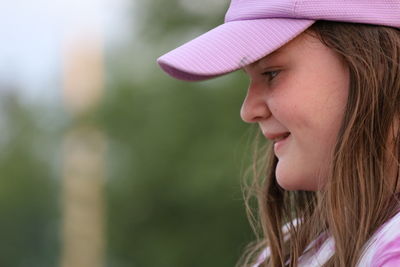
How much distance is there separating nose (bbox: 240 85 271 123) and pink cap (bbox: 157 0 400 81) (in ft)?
0.36

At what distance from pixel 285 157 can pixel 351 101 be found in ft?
0.47

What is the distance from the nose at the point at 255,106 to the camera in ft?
4.83

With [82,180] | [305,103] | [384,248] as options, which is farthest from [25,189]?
[384,248]

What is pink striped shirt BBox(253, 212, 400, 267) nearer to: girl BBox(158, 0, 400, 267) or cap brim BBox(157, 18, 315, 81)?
girl BBox(158, 0, 400, 267)

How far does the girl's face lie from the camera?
1.39 metres

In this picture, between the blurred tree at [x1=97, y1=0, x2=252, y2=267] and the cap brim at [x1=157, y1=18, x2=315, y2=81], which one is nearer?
the cap brim at [x1=157, y1=18, x2=315, y2=81]

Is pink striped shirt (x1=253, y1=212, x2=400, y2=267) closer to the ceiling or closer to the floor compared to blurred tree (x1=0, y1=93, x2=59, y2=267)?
closer to the ceiling

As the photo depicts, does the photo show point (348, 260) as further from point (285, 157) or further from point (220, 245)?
point (220, 245)

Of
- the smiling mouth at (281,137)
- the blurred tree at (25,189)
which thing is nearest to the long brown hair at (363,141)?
the smiling mouth at (281,137)

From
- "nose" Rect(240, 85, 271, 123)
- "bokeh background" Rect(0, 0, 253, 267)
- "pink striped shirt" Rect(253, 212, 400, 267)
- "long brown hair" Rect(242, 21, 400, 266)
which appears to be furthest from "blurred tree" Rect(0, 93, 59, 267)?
"pink striped shirt" Rect(253, 212, 400, 267)

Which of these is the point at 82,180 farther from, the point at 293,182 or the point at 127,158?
the point at 293,182

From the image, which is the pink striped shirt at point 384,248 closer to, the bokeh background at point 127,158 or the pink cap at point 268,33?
the pink cap at point 268,33

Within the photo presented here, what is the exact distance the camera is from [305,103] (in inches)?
54.9

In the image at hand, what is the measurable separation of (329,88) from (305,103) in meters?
0.04
